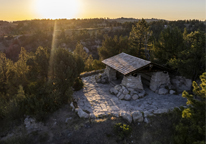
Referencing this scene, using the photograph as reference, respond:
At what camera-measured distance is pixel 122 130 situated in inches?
327

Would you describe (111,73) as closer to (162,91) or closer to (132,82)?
(132,82)

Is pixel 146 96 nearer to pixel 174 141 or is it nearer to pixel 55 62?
pixel 174 141

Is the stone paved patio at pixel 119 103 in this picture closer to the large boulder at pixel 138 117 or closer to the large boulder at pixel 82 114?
the large boulder at pixel 82 114

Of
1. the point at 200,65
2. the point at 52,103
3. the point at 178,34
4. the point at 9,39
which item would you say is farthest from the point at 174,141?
the point at 9,39

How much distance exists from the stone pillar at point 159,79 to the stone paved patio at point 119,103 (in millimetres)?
800

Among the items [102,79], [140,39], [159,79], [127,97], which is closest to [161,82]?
[159,79]

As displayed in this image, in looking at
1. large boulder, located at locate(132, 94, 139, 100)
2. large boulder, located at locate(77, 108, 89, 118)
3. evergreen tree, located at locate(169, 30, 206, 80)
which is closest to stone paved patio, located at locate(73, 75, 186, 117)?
large boulder, located at locate(132, 94, 139, 100)

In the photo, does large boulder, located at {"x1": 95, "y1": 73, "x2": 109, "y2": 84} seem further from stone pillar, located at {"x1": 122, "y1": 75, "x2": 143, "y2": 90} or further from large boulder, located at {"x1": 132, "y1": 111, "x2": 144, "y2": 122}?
large boulder, located at {"x1": 132, "y1": 111, "x2": 144, "y2": 122}

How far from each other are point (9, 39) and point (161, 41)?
168ft

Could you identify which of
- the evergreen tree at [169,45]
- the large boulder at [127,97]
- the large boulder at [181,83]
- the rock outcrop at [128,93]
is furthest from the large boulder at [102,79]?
the large boulder at [181,83]

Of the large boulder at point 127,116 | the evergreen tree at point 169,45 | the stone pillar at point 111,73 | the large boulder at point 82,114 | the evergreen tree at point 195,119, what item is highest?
the evergreen tree at point 169,45

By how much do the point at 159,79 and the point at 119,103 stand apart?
4.85 m

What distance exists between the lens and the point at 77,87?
14.8 m

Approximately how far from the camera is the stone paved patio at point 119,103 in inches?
411
